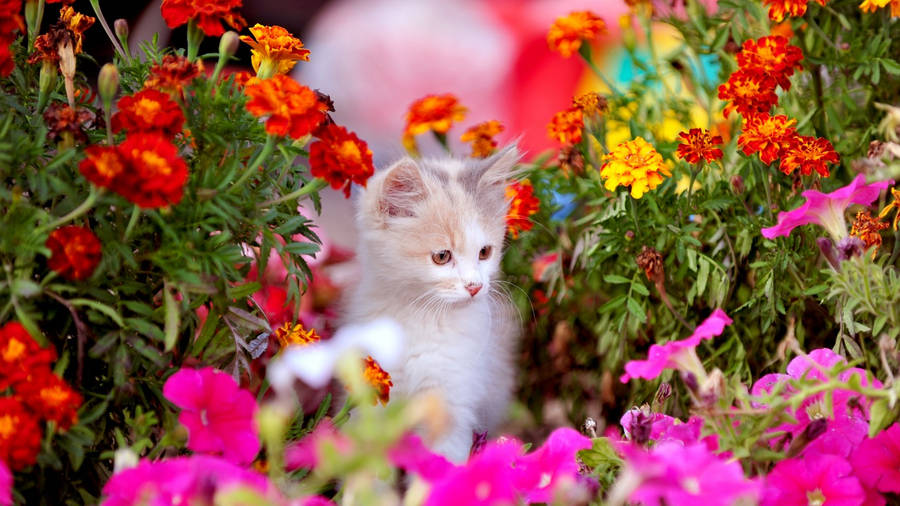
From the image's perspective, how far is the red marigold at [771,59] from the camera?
1402 mm

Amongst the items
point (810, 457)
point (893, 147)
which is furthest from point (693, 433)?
point (893, 147)

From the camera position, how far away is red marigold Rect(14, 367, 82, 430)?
917 mm

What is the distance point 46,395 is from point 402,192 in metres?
0.77

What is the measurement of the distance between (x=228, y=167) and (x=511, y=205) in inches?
27.6

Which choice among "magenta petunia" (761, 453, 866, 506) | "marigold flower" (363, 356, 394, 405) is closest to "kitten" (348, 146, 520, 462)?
"marigold flower" (363, 356, 394, 405)

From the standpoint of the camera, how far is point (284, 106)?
→ 102 cm

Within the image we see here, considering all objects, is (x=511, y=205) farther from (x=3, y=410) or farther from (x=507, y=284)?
(x=3, y=410)

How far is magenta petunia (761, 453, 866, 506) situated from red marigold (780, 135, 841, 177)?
1.55 ft

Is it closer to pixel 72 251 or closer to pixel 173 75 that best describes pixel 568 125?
pixel 173 75

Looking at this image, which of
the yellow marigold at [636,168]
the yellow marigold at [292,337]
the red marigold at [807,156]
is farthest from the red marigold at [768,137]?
the yellow marigold at [292,337]

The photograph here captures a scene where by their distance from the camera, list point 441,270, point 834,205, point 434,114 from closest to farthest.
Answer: point 834,205, point 441,270, point 434,114

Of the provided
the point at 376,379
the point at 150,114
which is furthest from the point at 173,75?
the point at 376,379

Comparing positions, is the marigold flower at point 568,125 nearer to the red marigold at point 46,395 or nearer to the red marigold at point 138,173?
the red marigold at point 138,173

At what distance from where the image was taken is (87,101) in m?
1.27
